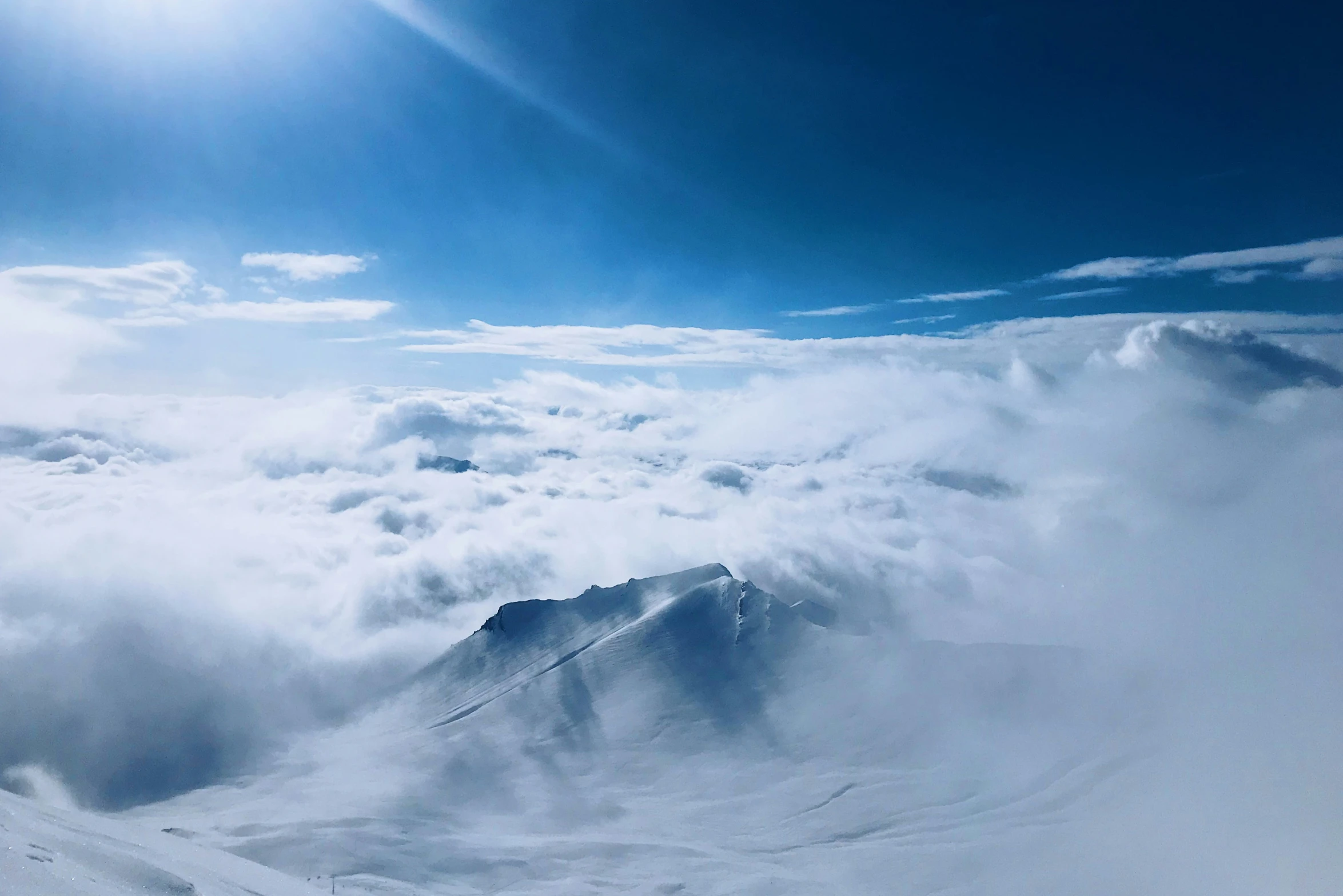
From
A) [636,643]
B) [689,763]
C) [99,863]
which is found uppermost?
[99,863]

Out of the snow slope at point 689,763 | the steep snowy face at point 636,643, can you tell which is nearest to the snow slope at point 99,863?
the snow slope at point 689,763

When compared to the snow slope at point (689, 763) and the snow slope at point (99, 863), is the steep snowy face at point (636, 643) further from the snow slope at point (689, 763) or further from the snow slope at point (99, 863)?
the snow slope at point (99, 863)

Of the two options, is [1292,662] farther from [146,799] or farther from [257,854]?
[146,799]

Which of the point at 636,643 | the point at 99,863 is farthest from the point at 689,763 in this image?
the point at 99,863

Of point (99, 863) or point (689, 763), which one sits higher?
point (99, 863)

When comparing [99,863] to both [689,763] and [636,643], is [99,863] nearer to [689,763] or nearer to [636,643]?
[689,763]

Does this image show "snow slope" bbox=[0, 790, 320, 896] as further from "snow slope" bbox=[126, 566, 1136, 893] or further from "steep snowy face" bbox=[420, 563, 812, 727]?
"steep snowy face" bbox=[420, 563, 812, 727]
